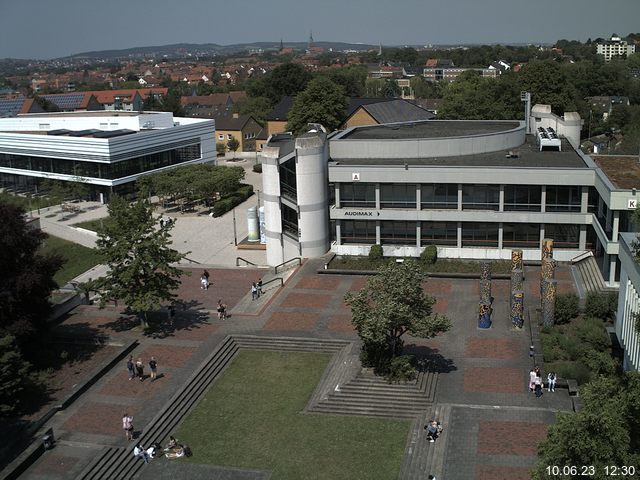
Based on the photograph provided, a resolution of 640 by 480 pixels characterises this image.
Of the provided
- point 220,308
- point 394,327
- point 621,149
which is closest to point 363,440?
point 394,327

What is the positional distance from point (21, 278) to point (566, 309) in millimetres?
27136

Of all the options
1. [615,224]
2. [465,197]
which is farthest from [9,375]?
[615,224]

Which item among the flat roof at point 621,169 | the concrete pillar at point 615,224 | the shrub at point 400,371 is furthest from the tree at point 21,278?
the flat roof at point 621,169

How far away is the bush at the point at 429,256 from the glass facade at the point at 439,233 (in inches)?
47.0

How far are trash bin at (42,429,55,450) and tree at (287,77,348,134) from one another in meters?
66.0

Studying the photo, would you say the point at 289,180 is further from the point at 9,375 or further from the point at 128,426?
the point at 128,426

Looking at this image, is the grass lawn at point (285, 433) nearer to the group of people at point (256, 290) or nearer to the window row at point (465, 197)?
the group of people at point (256, 290)

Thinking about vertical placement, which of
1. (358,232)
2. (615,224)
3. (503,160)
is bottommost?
(358,232)

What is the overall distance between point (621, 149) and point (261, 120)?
6364cm

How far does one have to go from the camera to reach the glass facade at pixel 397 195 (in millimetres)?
48594

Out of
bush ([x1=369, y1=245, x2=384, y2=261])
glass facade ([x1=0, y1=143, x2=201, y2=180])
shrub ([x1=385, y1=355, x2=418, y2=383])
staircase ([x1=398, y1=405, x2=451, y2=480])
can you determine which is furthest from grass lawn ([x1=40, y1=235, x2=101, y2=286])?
staircase ([x1=398, y1=405, x2=451, y2=480])

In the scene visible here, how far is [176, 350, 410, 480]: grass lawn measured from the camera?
26.4 m

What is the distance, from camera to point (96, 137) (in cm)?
7856

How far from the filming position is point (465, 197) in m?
47.9
